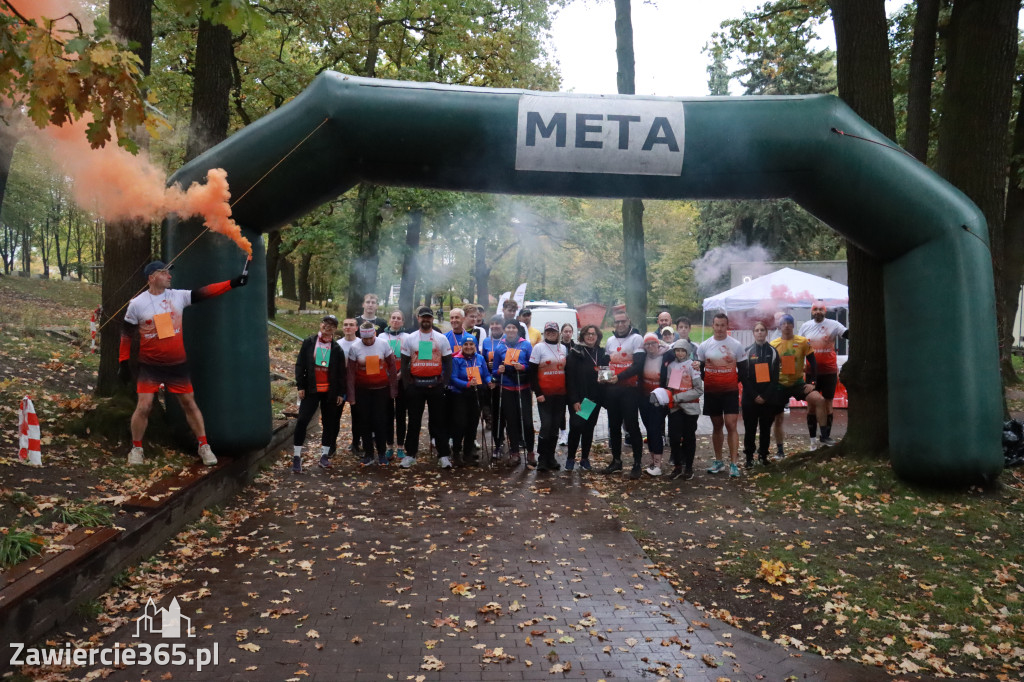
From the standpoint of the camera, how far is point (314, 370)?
Result: 977 centimetres

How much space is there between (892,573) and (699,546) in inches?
59.1

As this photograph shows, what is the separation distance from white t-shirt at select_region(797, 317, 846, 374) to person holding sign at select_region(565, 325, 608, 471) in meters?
3.09

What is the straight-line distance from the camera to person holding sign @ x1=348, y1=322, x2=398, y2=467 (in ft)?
33.1

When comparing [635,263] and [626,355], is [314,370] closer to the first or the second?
[626,355]

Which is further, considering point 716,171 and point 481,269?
point 481,269

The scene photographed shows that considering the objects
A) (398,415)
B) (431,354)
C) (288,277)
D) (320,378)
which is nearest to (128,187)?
(320,378)

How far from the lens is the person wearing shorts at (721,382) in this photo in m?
9.99

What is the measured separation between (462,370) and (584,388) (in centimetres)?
158

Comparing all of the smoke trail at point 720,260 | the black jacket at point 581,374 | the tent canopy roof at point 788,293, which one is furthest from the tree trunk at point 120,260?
the smoke trail at point 720,260

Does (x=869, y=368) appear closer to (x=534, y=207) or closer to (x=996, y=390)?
(x=996, y=390)

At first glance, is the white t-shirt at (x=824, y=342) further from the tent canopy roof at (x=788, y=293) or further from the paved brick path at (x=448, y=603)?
the tent canopy roof at (x=788, y=293)

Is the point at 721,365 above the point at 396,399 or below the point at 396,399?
above

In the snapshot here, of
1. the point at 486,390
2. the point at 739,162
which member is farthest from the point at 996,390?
the point at 486,390

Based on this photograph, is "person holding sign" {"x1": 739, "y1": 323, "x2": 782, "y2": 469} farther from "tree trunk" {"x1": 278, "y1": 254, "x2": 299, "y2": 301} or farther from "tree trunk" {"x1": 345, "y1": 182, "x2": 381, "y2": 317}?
"tree trunk" {"x1": 278, "y1": 254, "x2": 299, "y2": 301}
